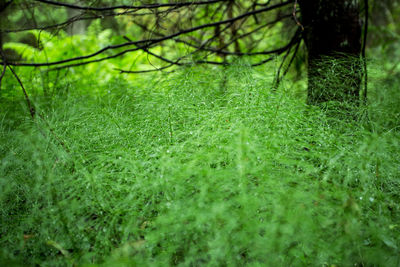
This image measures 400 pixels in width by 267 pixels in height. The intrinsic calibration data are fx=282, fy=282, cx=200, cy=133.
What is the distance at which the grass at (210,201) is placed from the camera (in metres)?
0.88

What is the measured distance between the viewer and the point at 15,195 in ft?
3.99

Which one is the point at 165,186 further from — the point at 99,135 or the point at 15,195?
the point at 15,195

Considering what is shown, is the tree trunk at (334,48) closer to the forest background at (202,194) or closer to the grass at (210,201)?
the forest background at (202,194)

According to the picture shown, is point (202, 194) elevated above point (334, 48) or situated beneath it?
situated beneath

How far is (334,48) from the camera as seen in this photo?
Answer: 5.67ft

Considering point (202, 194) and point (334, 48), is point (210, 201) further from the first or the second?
point (334, 48)

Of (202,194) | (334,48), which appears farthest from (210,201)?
(334,48)

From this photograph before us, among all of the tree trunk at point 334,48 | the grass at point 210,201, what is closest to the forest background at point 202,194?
the grass at point 210,201

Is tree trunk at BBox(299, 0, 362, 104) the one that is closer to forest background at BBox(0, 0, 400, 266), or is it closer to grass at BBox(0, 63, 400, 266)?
forest background at BBox(0, 0, 400, 266)

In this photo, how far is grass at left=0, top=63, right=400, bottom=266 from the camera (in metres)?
0.88

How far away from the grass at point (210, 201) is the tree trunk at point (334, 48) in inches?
18.6

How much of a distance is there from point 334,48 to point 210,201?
1.34 metres

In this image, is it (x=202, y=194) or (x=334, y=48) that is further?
(x=334, y=48)

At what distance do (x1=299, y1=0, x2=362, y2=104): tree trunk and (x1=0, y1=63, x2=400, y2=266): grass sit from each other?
47 centimetres
